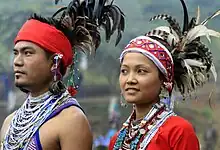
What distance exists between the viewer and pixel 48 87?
2.77 metres

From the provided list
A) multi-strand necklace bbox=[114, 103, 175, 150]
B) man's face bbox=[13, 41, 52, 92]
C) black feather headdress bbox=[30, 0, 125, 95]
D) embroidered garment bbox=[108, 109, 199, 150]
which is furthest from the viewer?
black feather headdress bbox=[30, 0, 125, 95]

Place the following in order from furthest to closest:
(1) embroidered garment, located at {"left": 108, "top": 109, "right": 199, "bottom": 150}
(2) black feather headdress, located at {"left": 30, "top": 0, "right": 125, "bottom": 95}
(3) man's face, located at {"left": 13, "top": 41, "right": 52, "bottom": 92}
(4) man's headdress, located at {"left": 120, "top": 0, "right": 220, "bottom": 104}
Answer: (2) black feather headdress, located at {"left": 30, "top": 0, "right": 125, "bottom": 95} < (3) man's face, located at {"left": 13, "top": 41, "right": 52, "bottom": 92} < (4) man's headdress, located at {"left": 120, "top": 0, "right": 220, "bottom": 104} < (1) embroidered garment, located at {"left": 108, "top": 109, "right": 199, "bottom": 150}

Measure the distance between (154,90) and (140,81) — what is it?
0.07 m

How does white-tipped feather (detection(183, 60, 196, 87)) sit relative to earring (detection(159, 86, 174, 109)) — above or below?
above

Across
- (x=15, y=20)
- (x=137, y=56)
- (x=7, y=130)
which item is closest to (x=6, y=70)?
(x=15, y=20)

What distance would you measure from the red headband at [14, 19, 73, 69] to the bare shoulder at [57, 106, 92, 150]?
10.3 inches

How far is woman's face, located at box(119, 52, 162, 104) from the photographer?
2402 mm

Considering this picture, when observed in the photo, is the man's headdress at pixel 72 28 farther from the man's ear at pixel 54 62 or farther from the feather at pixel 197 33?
the feather at pixel 197 33

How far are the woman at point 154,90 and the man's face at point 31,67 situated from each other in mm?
400

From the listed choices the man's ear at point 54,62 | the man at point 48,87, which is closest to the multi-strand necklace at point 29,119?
the man at point 48,87

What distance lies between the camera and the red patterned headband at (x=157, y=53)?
7.99ft

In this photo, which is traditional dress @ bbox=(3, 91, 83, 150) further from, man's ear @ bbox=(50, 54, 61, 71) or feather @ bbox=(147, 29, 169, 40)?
feather @ bbox=(147, 29, 169, 40)

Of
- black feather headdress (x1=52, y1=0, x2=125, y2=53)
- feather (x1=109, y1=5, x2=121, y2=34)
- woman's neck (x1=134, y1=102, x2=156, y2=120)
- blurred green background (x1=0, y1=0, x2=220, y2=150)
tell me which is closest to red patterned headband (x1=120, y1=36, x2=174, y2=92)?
woman's neck (x1=134, y1=102, x2=156, y2=120)

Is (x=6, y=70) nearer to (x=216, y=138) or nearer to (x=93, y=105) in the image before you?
(x=93, y=105)
